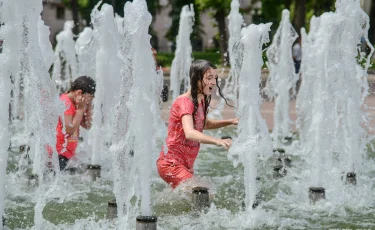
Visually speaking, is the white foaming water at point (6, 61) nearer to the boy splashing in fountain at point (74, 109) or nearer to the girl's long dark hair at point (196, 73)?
the girl's long dark hair at point (196, 73)

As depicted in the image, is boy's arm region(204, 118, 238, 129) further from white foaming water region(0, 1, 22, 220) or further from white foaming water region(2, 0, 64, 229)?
white foaming water region(0, 1, 22, 220)

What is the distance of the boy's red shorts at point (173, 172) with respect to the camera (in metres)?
6.18

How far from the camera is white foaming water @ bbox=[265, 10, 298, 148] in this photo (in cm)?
1199

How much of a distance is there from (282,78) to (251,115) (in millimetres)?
7706

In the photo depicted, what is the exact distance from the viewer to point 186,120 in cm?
588

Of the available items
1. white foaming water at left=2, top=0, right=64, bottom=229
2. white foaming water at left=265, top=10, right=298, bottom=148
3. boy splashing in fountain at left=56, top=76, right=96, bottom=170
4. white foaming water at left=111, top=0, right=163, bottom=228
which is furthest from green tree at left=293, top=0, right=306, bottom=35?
white foaming water at left=2, top=0, right=64, bottom=229

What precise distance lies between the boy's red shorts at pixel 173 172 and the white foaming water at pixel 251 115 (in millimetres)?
429

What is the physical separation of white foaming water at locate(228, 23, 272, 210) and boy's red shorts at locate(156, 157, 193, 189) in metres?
0.43

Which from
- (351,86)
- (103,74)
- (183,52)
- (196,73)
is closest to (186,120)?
(196,73)

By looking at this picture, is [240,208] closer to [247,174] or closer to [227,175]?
[247,174]

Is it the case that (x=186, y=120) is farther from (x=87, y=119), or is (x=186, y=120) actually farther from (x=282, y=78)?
(x=282, y=78)

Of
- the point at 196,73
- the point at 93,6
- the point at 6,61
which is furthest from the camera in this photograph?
the point at 93,6

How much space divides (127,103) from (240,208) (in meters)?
1.48

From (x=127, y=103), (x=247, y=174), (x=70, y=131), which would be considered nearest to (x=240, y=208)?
(x=247, y=174)
